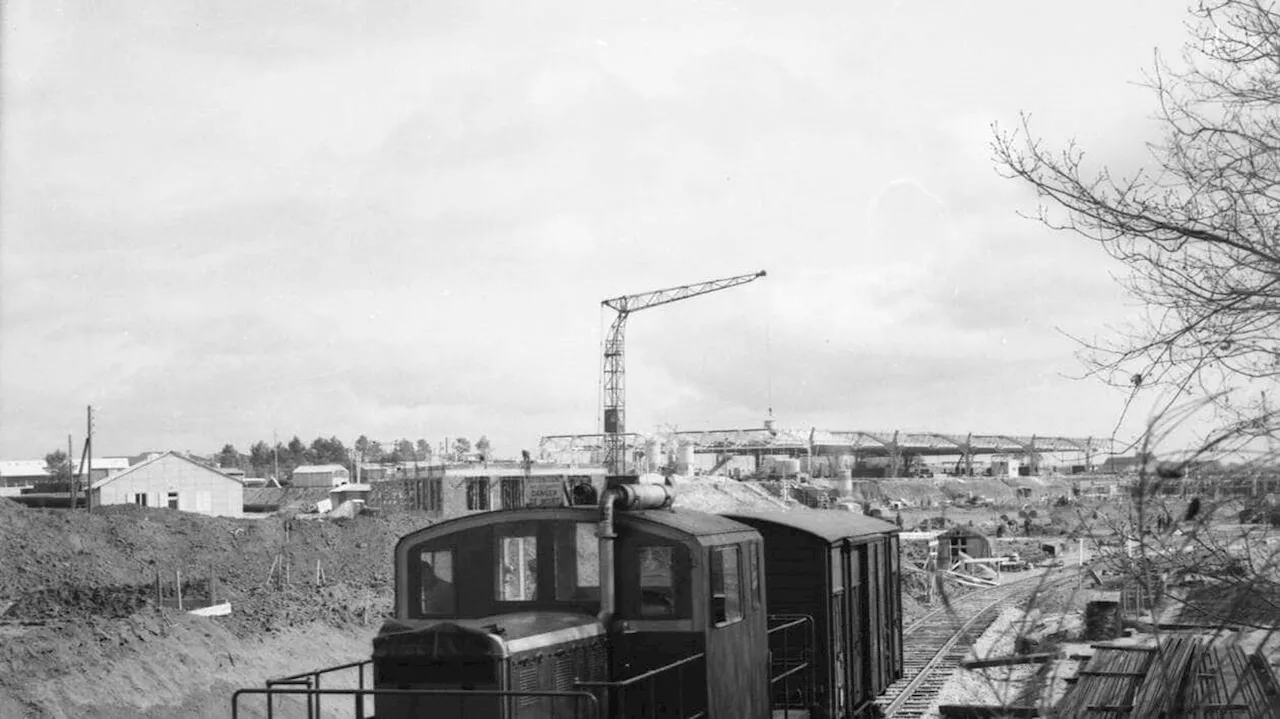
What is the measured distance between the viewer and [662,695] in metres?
10.6

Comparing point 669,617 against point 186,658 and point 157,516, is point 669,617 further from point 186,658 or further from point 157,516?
point 157,516

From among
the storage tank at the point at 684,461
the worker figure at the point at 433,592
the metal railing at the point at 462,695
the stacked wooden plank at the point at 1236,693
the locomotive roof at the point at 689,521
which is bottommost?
the storage tank at the point at 684,461

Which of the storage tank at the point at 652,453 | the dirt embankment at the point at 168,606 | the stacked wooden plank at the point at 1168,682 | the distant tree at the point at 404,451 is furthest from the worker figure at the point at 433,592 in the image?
the distant tree at the point at 404,451

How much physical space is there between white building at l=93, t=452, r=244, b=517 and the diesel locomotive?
2507 inches

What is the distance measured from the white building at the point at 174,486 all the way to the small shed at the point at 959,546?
38.3m

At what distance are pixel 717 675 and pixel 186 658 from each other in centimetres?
1561

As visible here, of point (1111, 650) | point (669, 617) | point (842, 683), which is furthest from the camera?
point (842, 683)

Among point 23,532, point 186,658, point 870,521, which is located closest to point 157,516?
point 23,532

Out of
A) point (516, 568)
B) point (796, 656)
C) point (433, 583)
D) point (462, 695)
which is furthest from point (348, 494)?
point (462, 695)

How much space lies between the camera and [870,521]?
19859 millimetres

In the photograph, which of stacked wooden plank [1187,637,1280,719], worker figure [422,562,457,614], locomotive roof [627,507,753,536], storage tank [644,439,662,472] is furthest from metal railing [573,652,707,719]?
storage tank [644,439,662,472]

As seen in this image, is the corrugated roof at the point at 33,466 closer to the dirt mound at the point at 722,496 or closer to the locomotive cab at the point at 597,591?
the dirt mound at the point at 722,496

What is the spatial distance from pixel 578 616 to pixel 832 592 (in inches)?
228

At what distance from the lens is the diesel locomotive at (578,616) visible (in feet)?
31.3
